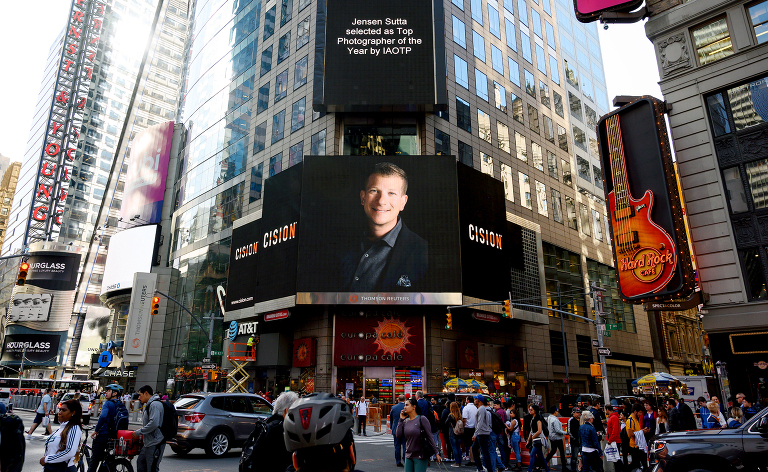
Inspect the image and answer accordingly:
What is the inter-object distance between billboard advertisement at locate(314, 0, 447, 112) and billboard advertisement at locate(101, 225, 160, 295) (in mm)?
36716

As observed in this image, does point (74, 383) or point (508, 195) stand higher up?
point (508, 195)

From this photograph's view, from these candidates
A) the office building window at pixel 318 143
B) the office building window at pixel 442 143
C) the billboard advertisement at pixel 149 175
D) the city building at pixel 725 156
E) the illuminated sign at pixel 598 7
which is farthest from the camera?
the billboard advertisement at pixel 149 175

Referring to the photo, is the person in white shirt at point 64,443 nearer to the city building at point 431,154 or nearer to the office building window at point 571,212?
the city building at point 431,154

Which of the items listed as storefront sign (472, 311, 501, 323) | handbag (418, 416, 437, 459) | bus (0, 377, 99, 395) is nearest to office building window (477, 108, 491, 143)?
storefront sign (472, 311, 501, 323)

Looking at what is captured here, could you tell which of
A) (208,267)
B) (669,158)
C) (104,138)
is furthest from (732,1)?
(104,138)

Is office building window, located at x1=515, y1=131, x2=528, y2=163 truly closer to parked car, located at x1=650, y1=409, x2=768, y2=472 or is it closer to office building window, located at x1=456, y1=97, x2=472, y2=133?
office building window, located at x1=456, y1=97, x2=472, y2=133

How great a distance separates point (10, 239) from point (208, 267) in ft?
263

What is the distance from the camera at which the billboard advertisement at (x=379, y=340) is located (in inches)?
1396

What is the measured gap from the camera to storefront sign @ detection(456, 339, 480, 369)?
37.6 metres

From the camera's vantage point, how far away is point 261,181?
153 feet

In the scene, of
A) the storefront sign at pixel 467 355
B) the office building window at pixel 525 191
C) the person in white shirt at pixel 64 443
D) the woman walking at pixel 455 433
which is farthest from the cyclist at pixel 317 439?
the office building window at pixel 525 191

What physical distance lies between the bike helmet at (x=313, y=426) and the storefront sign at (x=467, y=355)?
35626 millimetres

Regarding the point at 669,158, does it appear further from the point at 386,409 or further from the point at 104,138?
the point at 104,138

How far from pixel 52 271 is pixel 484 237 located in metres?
82.3
